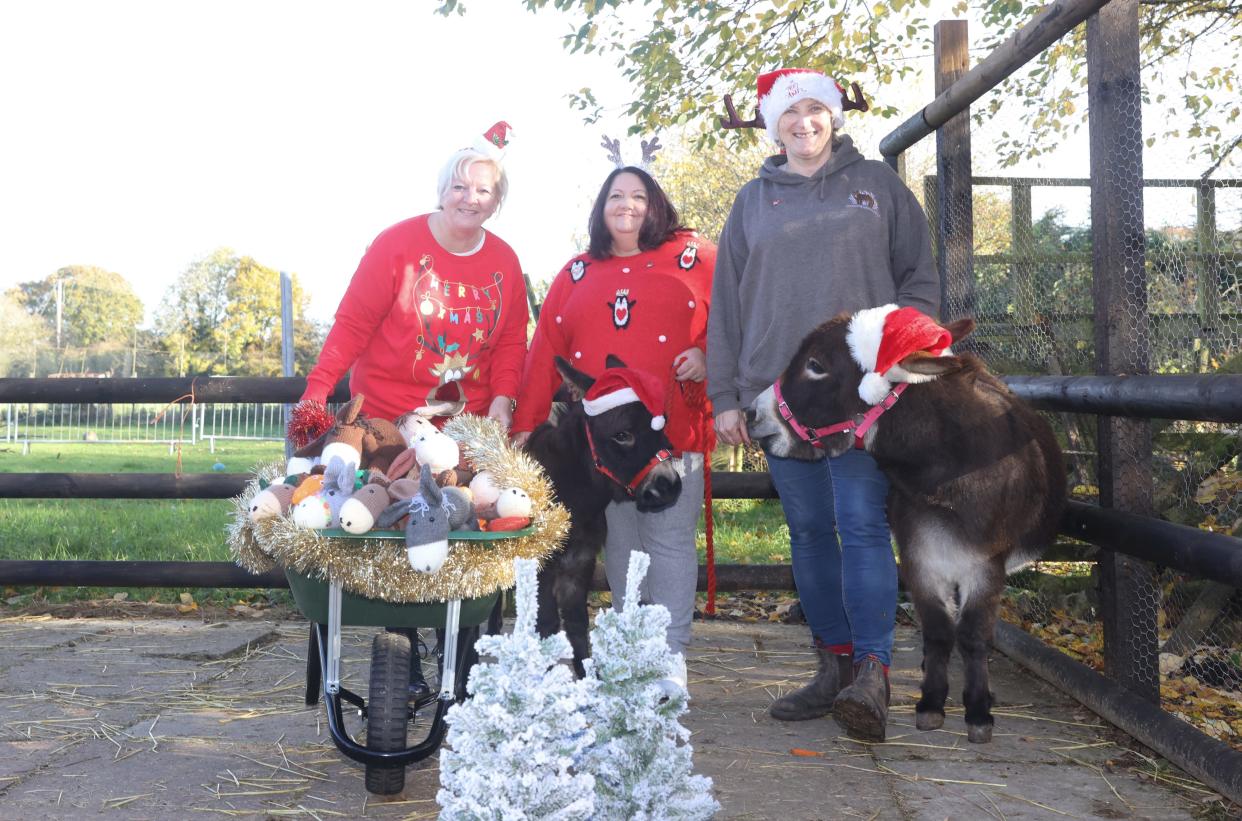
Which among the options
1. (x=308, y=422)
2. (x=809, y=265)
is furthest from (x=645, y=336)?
(x=308, y=422)

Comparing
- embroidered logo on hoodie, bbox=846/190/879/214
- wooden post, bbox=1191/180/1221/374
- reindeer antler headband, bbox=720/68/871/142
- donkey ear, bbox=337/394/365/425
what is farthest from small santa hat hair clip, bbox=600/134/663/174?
wooden post, bbox=1191/180/1221/374

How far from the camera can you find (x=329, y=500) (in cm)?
307

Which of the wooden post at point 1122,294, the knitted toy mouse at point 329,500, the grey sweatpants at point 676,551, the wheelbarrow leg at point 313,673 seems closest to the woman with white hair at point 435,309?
the wheelbarrow leg at point 313,673

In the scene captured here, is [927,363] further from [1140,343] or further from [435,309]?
[435,309]

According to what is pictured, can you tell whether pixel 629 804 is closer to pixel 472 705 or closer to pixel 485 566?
pixel 472 705

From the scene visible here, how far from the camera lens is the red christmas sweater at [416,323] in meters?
4.04

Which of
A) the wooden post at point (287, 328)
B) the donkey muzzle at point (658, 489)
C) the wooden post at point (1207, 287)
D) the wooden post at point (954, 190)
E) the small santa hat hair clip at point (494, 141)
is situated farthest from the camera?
the wooden post at point (287, 328)

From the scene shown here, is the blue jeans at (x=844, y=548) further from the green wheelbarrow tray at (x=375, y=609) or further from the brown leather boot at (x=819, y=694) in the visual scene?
the green wheelbarrow tray at (x=375, y=609)

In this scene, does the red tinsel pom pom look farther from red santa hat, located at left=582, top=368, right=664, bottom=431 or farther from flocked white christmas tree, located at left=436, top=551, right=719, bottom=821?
flocked white christmas tree, located at left=436, top=551, right=719, bottom=821

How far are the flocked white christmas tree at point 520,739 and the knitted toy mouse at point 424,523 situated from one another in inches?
36.6

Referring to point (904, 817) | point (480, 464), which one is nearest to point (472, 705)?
point (480, 464)

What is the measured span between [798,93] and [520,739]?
2885mm

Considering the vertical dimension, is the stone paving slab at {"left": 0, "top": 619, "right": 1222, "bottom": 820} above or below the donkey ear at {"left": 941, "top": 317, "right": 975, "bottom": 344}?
below

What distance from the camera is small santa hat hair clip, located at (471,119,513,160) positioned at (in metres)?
4.10
